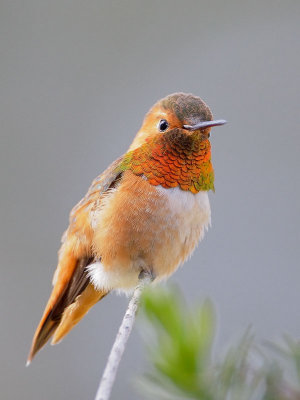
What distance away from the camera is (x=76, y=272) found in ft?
6.81

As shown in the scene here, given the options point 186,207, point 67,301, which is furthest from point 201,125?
point 67,301

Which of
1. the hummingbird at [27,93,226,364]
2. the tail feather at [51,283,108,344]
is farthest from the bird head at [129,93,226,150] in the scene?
the tail feather at [51,283,108,344]

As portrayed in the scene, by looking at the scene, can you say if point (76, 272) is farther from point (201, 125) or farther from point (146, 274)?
point (201, 125)

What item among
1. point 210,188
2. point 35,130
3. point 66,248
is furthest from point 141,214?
point 35,130

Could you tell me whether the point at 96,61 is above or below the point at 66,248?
above

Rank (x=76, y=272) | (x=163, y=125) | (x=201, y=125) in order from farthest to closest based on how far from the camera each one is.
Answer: (x=76, y=272), (x=163, y=125), (x=201, y=125)

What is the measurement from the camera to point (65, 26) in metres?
5.38

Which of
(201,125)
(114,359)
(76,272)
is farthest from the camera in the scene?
(76,272)

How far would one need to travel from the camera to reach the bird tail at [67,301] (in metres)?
2.08

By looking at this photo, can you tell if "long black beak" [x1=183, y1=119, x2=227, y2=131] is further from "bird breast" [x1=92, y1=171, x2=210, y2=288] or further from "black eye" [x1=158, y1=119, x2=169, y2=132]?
"bird breast" [x1=92, y1=171, x2=210, y2=288]

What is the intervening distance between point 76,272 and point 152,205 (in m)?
0.46

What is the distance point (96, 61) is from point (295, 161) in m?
2.15

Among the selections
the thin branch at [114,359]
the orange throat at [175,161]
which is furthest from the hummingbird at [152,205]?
the thin branch at [114,359]

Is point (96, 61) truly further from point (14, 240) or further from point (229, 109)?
point (14, 240)
